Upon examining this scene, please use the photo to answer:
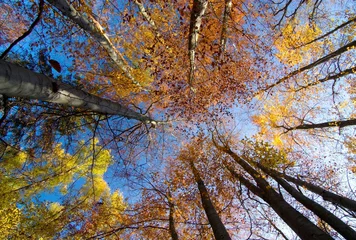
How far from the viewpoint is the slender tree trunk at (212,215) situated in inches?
184

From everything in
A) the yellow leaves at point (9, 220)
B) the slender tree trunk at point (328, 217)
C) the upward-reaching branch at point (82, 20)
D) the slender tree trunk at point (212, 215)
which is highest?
the upward-reaching branch at point (82, 20)

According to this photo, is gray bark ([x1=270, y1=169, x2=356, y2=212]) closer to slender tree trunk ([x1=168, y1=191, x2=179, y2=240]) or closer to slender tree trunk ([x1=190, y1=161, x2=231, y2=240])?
slender tree trunk ([x1=190, y1=161, x2=231, y2=240])

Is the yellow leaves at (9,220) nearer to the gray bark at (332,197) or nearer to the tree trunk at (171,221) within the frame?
the tree trunk at (171,221)

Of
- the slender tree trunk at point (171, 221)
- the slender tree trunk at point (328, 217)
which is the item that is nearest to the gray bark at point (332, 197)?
the slender tree trunk at point (328, 217)

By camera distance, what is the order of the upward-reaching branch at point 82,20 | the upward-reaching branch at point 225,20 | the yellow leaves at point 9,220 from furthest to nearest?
the yellow leaves at point 9,220 < the upward-reaching branch at point 225,20 < the upward-reaching branch at point 82,20

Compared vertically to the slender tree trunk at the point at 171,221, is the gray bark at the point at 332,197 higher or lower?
lower

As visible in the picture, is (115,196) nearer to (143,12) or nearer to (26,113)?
(26,113)

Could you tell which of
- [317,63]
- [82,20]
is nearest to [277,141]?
[317,63]

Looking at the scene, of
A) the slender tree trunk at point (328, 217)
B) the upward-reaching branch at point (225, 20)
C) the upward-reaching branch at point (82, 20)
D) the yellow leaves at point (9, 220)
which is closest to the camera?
the slender tree trunk at point (328, 217)

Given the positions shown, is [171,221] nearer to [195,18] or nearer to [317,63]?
[195,18]

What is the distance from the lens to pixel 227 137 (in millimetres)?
10477

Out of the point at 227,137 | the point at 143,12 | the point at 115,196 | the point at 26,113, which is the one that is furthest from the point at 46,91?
the point at 115,196

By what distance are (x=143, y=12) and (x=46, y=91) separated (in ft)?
16.4

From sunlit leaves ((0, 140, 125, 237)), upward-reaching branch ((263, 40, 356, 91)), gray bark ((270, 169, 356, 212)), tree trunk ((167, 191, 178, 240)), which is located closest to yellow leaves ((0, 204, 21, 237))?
sunlit leaves ((0, 140, 125, 237))
